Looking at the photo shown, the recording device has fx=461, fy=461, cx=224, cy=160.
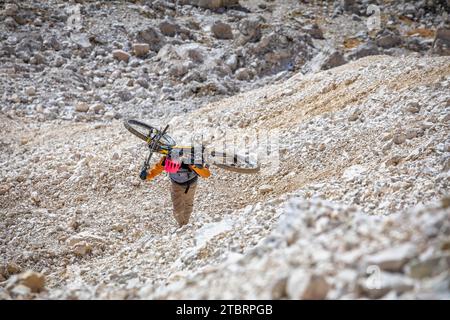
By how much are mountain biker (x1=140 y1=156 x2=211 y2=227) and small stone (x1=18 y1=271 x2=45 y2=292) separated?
2.69 metres

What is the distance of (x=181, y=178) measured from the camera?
6.32m

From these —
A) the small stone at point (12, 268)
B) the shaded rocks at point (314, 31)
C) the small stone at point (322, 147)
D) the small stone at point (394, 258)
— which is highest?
the shaded rocks at point (314, 31)

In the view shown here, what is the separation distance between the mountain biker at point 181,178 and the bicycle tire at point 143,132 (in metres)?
0.31

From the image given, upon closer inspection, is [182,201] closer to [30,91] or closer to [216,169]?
[216,169]

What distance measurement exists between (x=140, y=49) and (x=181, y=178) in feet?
36.9

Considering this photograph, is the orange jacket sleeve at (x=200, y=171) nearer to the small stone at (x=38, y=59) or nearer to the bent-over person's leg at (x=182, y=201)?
the bent-over person's leg at (x=182, y=201)

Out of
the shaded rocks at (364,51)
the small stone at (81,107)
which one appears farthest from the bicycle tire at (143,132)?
the shaded rocks at (364,51)

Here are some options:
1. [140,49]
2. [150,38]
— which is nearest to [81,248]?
[140,49]

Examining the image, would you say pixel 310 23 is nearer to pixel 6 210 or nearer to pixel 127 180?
pixel 127 180

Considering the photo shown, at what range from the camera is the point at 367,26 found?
2202cm

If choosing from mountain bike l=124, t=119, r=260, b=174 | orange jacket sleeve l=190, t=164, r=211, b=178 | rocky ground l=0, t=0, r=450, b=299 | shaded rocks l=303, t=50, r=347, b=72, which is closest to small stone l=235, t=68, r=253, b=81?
rocky ground l=0, t=0, r=450, b=299

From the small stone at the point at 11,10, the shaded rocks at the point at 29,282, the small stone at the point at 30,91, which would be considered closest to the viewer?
the shaded rocks at the point at 29,282

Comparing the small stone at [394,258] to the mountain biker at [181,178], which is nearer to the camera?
the small stone at [394,258]

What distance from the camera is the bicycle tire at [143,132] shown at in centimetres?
641
